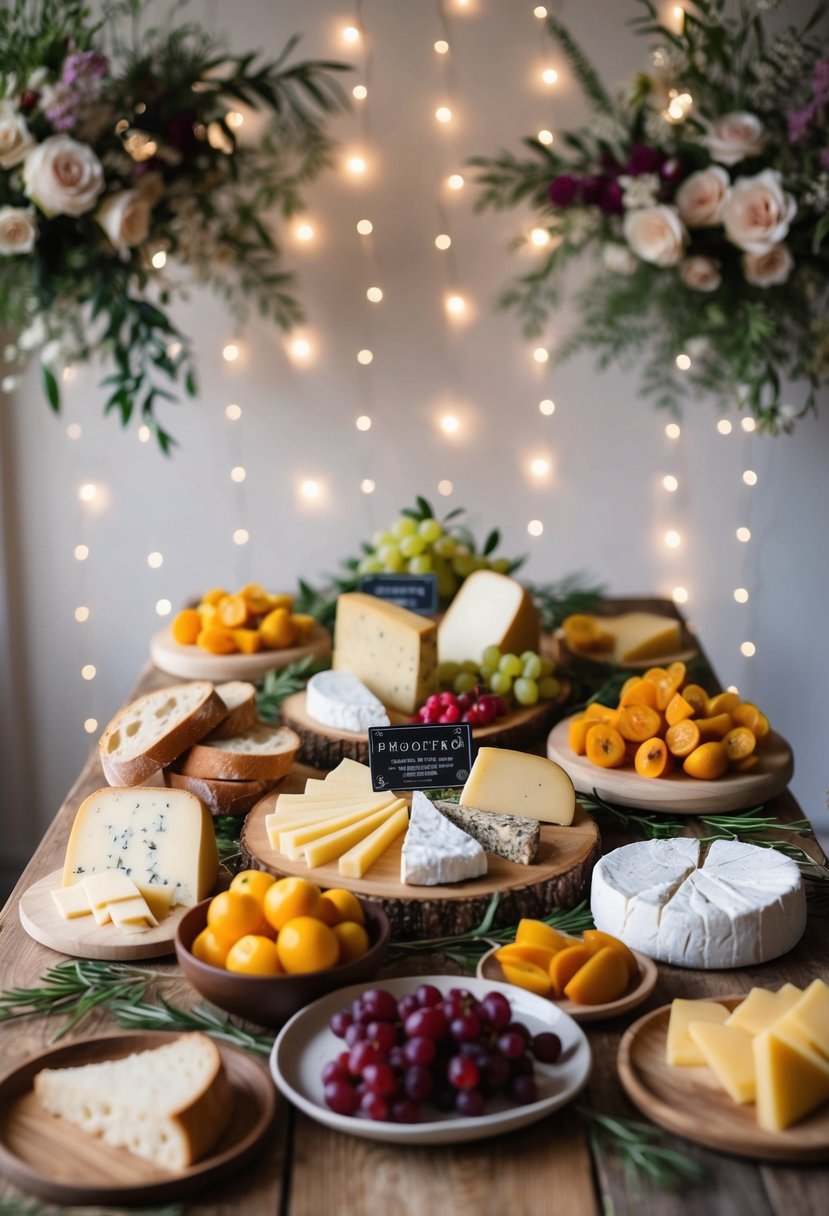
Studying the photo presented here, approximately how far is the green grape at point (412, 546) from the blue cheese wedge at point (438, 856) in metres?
1.16

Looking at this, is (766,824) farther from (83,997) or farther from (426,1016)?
(83,997)

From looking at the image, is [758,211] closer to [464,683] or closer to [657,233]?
[657,233]

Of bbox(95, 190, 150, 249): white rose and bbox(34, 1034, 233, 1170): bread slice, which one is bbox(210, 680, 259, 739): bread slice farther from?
bbox(95, 190, 150, 249): white rose

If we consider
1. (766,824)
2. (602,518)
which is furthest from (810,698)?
(766,824)

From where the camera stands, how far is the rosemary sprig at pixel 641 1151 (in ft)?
3.57

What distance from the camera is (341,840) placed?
5.39ft

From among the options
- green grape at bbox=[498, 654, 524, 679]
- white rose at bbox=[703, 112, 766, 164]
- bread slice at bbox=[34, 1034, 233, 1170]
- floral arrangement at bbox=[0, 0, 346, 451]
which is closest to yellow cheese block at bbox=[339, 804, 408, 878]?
bread slice at bbox=[34, 1034, 233, 1170]

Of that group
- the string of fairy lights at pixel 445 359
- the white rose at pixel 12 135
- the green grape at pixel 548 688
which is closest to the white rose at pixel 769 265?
the string of fairy lights at pixel 445 359

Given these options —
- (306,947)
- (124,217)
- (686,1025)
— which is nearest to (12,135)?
(124,217)

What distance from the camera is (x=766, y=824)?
186cm

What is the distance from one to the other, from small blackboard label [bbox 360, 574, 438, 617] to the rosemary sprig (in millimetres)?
1507

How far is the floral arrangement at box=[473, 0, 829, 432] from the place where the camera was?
2.64 metres

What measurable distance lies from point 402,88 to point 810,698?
82.0 inches

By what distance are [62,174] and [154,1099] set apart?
195cm
